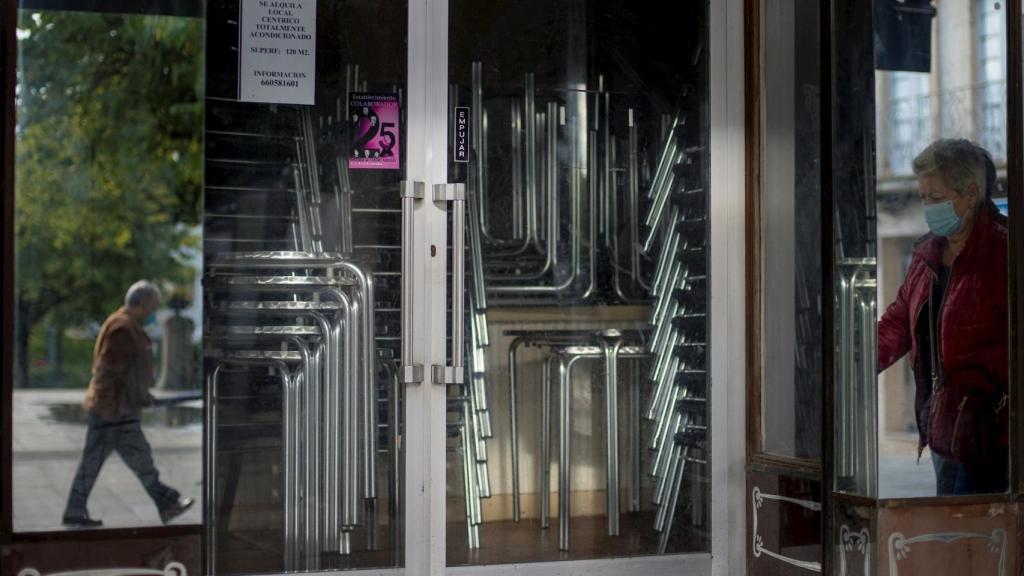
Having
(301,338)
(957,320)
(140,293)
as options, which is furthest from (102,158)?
(957,320)

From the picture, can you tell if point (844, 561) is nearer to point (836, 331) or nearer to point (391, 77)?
point (836, 331)

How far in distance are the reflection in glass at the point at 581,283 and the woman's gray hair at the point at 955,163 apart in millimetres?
838

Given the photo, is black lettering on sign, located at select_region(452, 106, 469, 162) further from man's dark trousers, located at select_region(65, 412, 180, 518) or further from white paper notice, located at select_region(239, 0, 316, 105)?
man's dark trousers, located at select_region(65, 412, 180, 518)

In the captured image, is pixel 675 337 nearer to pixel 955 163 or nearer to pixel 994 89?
pixel 955 163

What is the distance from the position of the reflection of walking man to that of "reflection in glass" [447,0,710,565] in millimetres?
1054

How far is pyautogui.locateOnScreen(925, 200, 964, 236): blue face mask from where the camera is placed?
440 centimetres

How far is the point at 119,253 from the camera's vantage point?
4258 mm

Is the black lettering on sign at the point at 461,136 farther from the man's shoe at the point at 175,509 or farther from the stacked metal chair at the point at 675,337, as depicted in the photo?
the man's shoe at the point at 175,509

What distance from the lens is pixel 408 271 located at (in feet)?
14.6

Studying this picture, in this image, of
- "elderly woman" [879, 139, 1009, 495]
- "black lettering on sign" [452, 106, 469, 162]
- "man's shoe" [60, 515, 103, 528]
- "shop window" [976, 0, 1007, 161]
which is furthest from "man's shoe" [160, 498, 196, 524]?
"shop window" [976, 0, 1007, 161]

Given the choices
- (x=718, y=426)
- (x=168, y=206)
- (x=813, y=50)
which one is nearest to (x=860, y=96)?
(x=813, y=50)

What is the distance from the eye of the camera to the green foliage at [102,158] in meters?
4.13

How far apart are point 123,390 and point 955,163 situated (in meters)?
2.92

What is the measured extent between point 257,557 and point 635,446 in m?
1.43
